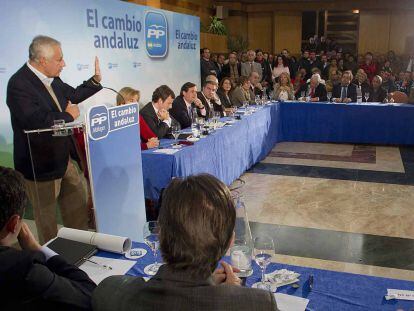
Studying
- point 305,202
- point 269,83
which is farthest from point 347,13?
point 305,202

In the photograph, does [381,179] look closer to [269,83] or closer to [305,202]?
[305,202]

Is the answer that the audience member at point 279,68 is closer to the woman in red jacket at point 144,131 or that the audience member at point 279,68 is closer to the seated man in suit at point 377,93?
the seated man in suit at point 377,93

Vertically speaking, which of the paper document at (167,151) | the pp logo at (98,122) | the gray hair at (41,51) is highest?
the gray hair at (41,51)

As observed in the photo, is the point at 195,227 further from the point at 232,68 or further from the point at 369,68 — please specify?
the point at 369,68

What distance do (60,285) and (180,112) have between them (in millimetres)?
3993

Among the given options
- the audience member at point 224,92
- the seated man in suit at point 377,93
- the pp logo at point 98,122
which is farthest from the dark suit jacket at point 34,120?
the seated man in suit at point 377,93

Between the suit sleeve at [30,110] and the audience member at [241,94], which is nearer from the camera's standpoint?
the suit sleeve at [30,110]

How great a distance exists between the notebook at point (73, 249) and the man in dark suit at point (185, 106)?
332 centimetres

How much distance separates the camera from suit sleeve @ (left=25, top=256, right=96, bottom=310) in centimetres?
96

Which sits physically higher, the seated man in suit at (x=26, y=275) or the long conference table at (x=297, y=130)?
the seated man in suit at (x=26, y=275)

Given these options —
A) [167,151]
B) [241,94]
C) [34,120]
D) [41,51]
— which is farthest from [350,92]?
[34,120]

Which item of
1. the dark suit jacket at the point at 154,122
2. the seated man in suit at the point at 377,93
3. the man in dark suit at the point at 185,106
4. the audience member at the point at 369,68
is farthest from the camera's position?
the audience member at the point at 369,68

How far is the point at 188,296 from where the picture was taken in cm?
86

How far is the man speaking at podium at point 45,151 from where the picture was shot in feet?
8.34
